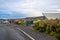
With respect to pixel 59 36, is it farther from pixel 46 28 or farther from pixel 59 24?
pixel 46 28

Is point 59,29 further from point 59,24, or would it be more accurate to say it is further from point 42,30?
point 42,30

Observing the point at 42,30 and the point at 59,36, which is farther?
the point at 42,30

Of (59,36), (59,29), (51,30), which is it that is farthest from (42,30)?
(59,36)

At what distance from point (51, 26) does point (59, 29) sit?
2652 millimetres

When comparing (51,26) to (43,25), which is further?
(43,25)

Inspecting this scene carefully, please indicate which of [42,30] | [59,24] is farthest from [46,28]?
[59,24]

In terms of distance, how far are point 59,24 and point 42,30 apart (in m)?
3.51

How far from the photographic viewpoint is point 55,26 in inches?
1208

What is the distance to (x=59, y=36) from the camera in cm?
2005

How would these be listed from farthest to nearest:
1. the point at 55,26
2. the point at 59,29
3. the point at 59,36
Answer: the point at 55,26 < the point at 59,29 < the point at 59,36

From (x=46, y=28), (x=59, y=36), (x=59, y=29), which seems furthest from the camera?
(x=46, y=28)

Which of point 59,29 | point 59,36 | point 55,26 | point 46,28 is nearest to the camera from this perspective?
point 59,36

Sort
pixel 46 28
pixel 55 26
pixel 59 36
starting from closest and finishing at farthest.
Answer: pixel 59 36 → pixel 55 26 → pixel 46 28

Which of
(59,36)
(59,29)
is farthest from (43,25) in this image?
(59,36)
